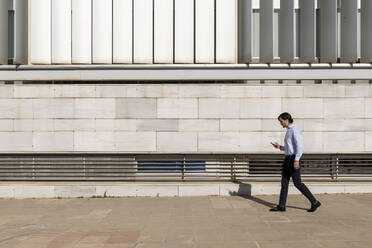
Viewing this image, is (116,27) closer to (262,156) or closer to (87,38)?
(87,38)

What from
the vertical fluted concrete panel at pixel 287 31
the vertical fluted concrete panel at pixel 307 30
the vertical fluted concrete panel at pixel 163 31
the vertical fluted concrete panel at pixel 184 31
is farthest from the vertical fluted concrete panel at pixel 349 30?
the vertical fluted concrete panel at pixel 163 31

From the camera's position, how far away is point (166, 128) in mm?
10438

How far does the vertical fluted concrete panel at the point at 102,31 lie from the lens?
1073cm

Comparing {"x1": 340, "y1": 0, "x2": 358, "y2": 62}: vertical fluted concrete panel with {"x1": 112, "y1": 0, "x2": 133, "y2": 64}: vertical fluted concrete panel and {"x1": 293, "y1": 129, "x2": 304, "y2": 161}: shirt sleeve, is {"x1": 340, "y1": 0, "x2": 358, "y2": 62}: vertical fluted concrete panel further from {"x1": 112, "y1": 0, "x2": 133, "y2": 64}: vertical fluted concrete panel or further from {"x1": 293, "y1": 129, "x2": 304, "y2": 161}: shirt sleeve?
{"x1": 112, "y1": 0, "x2": 133, "y2": 64}: vertical fluted concrete panel

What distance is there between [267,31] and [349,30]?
2451 mm

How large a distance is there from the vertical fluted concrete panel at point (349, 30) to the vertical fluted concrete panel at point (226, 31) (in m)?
→ 3.27

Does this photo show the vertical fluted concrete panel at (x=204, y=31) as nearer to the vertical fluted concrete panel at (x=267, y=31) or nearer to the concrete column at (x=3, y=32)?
the vertical fluted concrete panel at (x=267, y=31)

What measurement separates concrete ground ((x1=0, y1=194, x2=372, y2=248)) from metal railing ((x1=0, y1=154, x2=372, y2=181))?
39.0 inches

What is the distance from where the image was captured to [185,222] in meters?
6.28

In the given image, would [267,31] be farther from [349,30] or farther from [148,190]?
[148,190]

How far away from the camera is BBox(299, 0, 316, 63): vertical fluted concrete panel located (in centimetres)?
1079

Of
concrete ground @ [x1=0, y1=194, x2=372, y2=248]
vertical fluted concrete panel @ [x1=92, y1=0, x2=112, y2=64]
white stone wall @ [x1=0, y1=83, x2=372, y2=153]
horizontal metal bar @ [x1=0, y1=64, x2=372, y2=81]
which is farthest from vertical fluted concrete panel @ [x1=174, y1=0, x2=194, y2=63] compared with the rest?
concrete ground @ [x1=0, y1=194, x2=372, y2=248]

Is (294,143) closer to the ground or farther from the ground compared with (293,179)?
farther from the ground

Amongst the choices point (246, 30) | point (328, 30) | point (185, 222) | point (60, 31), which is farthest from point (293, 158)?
point (60, 31)
